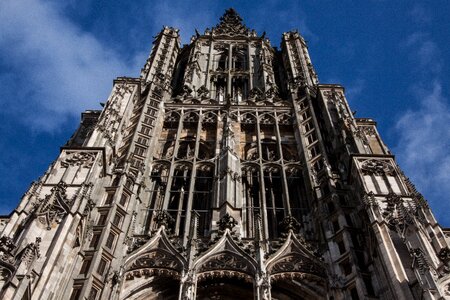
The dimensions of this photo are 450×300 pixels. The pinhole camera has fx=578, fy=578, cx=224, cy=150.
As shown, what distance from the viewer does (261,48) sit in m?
41.1

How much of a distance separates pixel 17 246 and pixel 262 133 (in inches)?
613

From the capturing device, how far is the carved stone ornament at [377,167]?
2033 centimetres

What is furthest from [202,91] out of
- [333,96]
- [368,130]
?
[368,130]

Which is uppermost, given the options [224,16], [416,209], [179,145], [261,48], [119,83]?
[224,16]

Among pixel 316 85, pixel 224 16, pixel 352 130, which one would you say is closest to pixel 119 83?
pixel 316 85

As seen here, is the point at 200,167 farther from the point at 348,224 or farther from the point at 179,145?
the point at 348,224

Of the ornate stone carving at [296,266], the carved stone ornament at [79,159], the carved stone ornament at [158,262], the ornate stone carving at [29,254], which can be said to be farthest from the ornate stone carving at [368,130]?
the ornate stone carving at [29,254]

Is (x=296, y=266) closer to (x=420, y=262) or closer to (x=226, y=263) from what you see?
(x=226, y=263)

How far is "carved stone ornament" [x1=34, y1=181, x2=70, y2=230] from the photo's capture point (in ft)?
53.9

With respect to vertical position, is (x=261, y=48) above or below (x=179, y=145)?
above

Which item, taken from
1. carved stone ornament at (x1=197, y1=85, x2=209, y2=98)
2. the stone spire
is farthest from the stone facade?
the stone spire

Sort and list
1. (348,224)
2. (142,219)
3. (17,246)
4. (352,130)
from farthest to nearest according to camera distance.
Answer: (352,130)
(142,219)
(348,224)
(17,246)

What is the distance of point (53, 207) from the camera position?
672 inches

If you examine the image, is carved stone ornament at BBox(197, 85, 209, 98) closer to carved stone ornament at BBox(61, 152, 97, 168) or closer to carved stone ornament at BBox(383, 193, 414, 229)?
carved stone ornament at BBox(61, 152, 97, 168)
